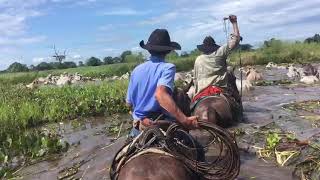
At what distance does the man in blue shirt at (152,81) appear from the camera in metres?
5.98

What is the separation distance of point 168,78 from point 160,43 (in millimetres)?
586

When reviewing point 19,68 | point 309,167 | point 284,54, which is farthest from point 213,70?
point 19,68

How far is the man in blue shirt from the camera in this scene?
5.98 meters

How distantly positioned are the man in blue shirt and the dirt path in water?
2072 mm

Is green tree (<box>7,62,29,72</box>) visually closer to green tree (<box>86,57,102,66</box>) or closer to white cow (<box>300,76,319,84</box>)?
green tree (<box>86,57,102,66</box>)

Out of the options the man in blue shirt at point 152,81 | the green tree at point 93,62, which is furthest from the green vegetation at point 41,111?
the green tree at point 93,62

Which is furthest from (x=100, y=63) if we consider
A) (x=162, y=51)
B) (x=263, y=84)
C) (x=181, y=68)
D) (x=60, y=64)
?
(x=162, y=51)

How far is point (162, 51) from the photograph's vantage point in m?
6.27

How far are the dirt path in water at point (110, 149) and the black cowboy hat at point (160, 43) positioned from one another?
Result: 249 cm

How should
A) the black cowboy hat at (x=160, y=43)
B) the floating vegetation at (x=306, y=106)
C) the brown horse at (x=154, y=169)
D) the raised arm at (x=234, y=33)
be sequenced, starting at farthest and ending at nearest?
the floating vegetation at (x=306, y=106)
the raised arm at (x=234, y=33)
the black cowboy hat at (x=160, y=43)
the brown horse at (x=154, y=169)

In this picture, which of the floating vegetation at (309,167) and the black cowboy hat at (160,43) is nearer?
the black cowboy hat at (160,43)

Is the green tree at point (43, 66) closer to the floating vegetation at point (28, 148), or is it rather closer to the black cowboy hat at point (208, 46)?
the floating vegetation at point (28, 148)

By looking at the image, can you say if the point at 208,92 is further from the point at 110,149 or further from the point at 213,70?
the point at 110,149

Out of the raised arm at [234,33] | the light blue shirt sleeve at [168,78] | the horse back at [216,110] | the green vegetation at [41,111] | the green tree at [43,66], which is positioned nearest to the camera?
the light blue shirt sleeve at [168,78]
